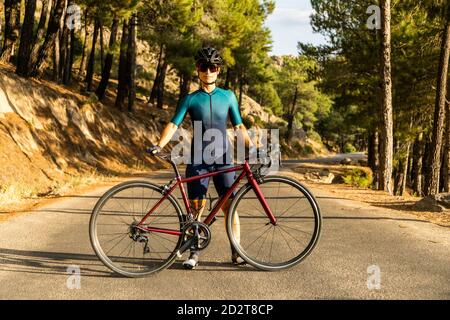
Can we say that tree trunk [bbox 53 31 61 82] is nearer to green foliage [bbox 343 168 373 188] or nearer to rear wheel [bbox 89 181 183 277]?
green foliage [bbox 343 168 373 188]

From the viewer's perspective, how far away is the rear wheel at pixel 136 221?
507 cm

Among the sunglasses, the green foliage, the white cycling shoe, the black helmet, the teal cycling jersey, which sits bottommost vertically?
the green foliage

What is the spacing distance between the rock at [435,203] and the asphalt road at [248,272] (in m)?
2.63

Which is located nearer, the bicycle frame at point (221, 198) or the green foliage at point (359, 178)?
the bicycle frame at point (221, 198)

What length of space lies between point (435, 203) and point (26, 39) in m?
Result: 16.8

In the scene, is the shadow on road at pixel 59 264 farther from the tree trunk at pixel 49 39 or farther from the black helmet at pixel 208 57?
the tree trunk at pixel 49 39

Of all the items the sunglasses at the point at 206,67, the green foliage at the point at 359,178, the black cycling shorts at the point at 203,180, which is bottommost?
the green foliage at the point at 359,178

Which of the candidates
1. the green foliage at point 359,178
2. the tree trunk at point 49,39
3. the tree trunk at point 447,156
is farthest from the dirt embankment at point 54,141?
the tree trunk at point 447,156

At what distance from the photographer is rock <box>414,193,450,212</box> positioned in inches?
411

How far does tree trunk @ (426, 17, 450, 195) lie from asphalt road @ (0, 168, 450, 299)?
444 inches

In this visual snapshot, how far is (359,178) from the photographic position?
22.4 meters

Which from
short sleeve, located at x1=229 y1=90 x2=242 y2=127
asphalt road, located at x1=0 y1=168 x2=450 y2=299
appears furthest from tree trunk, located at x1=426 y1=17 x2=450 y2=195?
short sleeve, located at x1=229 y1=90 x2=242 y2=127

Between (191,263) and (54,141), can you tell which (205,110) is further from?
(54,141)

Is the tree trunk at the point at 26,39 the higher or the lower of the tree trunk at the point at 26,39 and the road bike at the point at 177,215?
the higher
